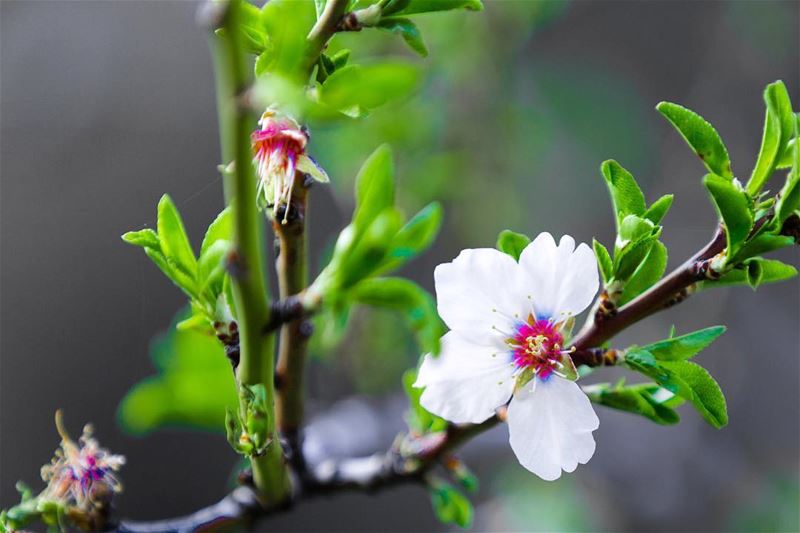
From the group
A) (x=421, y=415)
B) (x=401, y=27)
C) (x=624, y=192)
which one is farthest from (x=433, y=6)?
(x=421, y=415)

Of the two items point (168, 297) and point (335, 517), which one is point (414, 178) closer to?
point (168, 297)

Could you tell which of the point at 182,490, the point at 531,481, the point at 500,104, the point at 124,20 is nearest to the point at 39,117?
the point at 124,20

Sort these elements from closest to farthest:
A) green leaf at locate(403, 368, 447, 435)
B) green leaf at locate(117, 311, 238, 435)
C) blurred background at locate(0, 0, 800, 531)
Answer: green leaf at locate(403, 368, 447, 435), green leaf at locate(117, 311, 238, 435), blurred background at locate(0, 0, 800, 531)

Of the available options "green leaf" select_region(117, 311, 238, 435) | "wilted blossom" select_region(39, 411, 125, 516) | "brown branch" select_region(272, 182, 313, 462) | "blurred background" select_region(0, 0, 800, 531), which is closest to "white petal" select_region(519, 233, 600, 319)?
"brown branch" select_region(272, 182, 313, 462)

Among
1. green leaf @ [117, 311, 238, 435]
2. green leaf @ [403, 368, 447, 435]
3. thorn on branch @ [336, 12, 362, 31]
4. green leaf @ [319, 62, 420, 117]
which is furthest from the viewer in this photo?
green leaf @ [117, 311, 238, 435]

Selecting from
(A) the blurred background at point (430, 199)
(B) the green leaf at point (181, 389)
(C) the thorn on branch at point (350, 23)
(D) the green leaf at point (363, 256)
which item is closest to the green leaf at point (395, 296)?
(D) the green leaf at point (363, 256)

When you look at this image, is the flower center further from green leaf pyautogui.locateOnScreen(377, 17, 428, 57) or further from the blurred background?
the blurred background
